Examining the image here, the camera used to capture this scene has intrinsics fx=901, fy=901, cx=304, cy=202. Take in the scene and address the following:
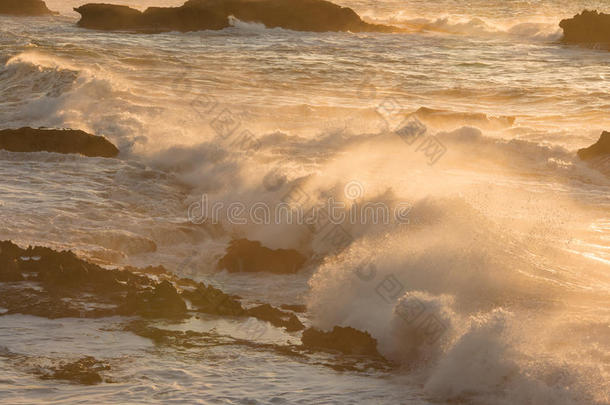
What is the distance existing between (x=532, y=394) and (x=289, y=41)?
3474 cm

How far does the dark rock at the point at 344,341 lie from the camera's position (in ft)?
27.1

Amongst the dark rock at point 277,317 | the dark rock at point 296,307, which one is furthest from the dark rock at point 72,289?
the dark rock at point 296,307

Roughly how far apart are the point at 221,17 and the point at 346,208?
34963 mm

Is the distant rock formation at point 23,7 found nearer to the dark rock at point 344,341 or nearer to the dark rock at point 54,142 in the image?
the dark rock at point 54,142

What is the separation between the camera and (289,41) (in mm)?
40438

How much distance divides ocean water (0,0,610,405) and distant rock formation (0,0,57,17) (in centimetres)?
2354

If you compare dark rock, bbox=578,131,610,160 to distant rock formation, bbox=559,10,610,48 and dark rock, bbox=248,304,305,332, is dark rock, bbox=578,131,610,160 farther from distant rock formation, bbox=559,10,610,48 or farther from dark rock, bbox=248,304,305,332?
distant rock formation, bbox=559,10,610,48

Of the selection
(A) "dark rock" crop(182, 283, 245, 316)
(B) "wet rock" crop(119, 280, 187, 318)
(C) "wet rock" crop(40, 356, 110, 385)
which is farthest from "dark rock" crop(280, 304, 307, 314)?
(C) "wet rock" crop(40, 356, 110, 385)

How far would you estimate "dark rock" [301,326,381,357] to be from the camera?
8273 mm

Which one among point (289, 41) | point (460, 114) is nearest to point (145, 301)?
point (460, 114)

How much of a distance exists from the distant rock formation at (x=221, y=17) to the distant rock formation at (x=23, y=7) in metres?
8.04

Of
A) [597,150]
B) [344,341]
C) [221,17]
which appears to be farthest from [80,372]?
[221,17]

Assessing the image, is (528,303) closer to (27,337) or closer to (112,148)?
(27,337)

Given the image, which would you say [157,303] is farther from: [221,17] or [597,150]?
[221,17]
